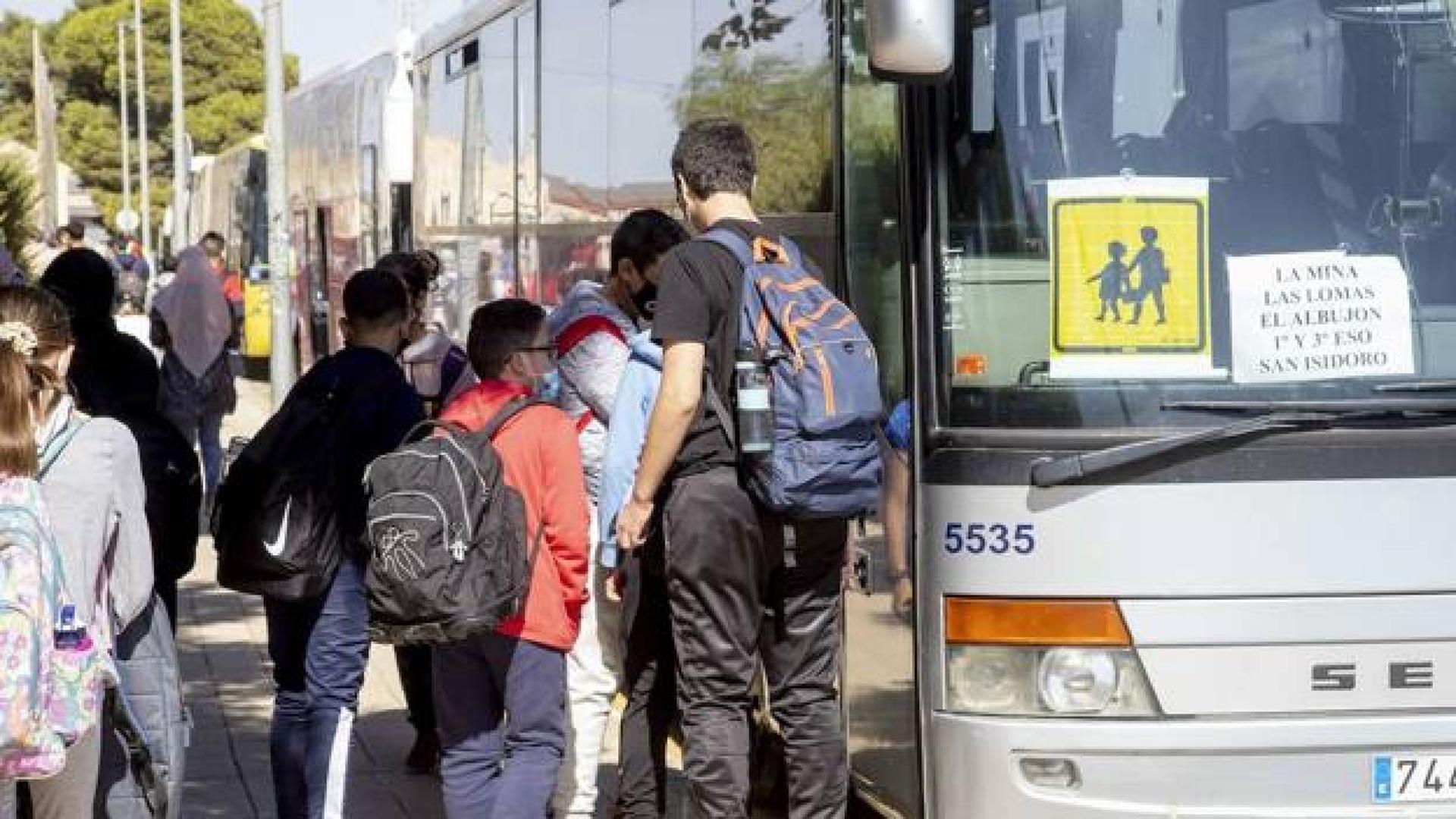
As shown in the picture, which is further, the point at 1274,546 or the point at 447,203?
the point at 447,203

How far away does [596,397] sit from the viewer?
7.14 metres

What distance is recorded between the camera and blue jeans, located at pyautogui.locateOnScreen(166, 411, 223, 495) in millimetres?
14852

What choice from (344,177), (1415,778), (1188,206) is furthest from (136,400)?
(344,177)

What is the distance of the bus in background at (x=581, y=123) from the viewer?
729 cm

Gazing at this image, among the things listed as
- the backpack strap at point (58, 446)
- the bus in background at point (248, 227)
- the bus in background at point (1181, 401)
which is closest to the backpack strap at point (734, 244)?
the bus in background at point (1181, 401)

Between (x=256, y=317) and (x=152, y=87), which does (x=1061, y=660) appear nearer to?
(x=256, y=317)

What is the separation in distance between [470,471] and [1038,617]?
4.83ft

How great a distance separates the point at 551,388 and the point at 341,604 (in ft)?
3.70

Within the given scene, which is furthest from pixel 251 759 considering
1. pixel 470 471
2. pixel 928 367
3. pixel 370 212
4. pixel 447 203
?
pixel 370 212

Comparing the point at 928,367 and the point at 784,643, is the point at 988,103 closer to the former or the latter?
the point at 928,367

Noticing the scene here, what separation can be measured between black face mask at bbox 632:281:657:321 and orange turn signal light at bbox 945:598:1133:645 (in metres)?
1.94

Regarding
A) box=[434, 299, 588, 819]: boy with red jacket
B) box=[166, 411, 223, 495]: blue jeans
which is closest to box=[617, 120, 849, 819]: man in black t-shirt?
box=[434, 299, 588, 819]: boy with red jacket

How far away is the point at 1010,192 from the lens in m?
5.66

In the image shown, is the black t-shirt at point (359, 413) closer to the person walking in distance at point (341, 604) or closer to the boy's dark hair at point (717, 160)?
the person walking in distance at point (341, 604)
